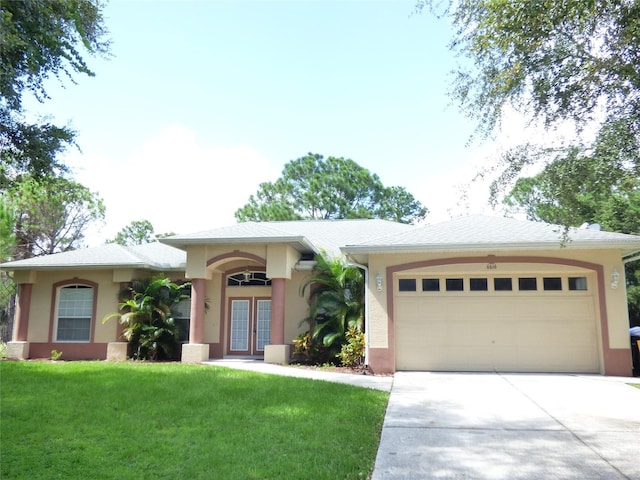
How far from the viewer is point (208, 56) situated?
32.7ft

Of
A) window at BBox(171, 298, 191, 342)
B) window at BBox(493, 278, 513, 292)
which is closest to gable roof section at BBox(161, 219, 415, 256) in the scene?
window at BBox(171, 298, 191, 342)

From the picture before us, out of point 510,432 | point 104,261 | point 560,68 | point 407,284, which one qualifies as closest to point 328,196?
point 104,261

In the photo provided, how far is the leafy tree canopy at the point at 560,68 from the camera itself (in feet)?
20.1

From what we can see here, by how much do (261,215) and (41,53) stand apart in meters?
29.2

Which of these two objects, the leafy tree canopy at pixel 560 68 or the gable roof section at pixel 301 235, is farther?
the gable roof section at pixel 301 235

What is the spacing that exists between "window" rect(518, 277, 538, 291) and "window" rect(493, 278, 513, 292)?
25 centimetres

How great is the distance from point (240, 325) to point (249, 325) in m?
0.32

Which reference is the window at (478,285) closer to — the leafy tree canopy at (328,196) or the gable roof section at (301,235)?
the gable roof section at (301,235)

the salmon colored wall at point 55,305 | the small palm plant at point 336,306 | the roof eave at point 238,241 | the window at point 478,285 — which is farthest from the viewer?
the salmon colored wall at point 55,305

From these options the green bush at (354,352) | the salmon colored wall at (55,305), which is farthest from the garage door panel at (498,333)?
the salmon colored wall at (55,305)

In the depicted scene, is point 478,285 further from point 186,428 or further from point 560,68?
point 186,428

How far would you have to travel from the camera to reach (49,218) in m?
30.9

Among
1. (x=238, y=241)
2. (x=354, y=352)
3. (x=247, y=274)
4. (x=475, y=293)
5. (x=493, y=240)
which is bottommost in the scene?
(x=354, y=352)

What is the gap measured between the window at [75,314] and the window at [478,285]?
12531 millimetres
